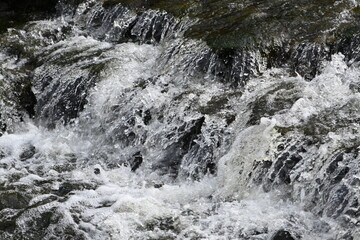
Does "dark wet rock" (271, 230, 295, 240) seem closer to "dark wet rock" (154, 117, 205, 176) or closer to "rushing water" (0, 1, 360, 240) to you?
"rushing water" (0, 1, 360, 240)

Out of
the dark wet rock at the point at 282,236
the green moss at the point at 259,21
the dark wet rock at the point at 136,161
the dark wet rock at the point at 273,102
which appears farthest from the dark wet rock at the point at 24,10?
the dark wet rock at the point at 282,236

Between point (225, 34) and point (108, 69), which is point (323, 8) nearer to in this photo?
point (225, 34)

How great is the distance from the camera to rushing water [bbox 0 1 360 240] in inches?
259

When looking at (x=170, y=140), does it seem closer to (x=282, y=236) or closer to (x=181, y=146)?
(x=181, y=146)

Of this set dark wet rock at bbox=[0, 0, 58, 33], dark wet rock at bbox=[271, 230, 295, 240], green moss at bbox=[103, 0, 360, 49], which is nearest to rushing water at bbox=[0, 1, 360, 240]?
dark wet rock at bbox=[271, 230, 295, 240]

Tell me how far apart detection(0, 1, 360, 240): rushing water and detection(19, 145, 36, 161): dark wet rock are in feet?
0.12

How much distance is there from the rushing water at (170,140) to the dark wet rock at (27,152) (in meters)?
0.04

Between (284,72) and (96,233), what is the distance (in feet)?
14.4

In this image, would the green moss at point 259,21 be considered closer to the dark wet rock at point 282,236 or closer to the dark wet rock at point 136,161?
the dark wet rock at point 136,161

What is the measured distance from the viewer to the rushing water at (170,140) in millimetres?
6582

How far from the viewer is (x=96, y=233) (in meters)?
6.54

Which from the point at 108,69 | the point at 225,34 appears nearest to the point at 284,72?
the point at 225,34

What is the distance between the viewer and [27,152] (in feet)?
28.8

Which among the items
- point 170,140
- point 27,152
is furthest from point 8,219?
point 170,140
